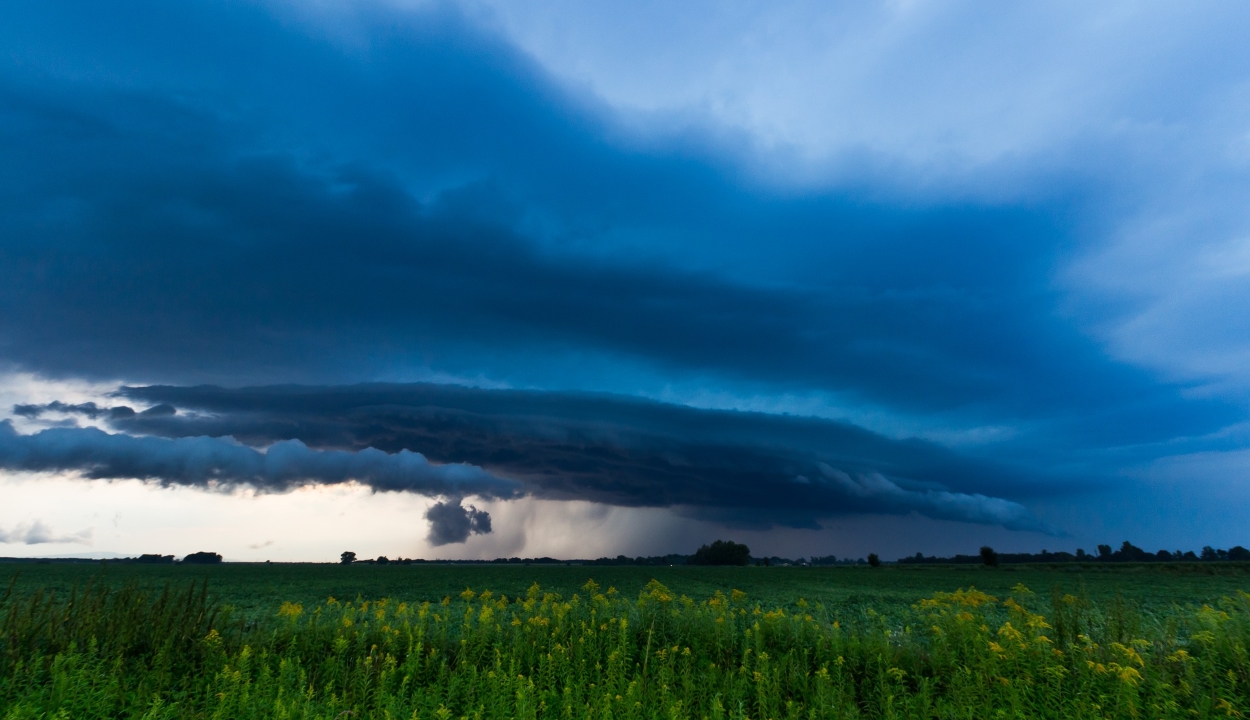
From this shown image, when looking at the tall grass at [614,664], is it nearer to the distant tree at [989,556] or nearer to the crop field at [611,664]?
the crop field at [611,664]

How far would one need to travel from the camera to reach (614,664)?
10023 millimetres

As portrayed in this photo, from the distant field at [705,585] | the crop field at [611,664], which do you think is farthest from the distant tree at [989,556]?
the crop field at [611,664]

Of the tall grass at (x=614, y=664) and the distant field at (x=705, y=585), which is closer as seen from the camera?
the tall grass at (x=614, y=664)

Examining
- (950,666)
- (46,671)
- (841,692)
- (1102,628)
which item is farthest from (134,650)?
(1102,628)

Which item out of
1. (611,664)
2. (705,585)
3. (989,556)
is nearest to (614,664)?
(611,664)

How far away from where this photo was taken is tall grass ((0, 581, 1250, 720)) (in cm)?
869

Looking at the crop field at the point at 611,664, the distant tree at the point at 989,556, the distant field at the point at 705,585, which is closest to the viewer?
the crop field at the point at 611,664

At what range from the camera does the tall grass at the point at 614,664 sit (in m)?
8.69

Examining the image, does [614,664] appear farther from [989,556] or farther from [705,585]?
[989,556]

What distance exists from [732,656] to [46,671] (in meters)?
11.8

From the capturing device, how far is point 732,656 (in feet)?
38.7

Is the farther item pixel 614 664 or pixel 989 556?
pixel 989 556

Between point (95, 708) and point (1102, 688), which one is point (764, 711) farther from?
point (95, 708)

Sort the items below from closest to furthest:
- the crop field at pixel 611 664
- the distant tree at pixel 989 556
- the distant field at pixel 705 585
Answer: the crop field at pixel 611 664 → the distant field at pixel 705 585 → the distant tree at pixel 989 556
